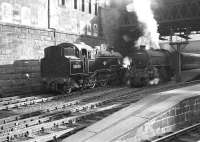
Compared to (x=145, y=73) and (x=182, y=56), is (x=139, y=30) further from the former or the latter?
(x=145, y=73)

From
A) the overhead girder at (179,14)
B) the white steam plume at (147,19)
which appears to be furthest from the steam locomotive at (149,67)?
the white steam plume at (147,19)

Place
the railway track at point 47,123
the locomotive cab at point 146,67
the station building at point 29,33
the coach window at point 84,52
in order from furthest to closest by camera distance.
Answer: the locomotive cab at point 146,67 < the station building at point 29,33 < the coach window at point 84,52 < the railway track at point 47,123

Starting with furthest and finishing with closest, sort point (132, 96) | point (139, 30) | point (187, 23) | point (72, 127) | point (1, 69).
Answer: point (139, 30) < point (187, 23) < point (1, 69) < point (132, 96) < point (72, 127)

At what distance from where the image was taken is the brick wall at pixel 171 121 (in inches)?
291

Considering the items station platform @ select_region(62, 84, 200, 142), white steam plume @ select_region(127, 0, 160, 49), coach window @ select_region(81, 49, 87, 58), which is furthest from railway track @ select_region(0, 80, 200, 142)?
white steam plume @ select_region(127, 0, 160, 49)

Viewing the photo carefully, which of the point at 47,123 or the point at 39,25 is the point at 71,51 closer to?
the point at 39,25

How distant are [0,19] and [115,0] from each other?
1585 cm

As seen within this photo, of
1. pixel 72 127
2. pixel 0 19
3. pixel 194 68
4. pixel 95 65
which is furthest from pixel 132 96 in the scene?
pixel 194 68

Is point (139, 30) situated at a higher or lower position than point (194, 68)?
higher

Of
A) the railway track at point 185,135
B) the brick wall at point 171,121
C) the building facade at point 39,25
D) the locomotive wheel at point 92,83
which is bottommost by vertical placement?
the railway track at point 185,135

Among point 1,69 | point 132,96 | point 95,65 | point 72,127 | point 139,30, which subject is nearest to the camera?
point 72,127

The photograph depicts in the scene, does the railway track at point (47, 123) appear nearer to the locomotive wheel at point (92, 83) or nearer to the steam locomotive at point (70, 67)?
the steam locomotive at point (70, 67)

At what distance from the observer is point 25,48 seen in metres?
20.1

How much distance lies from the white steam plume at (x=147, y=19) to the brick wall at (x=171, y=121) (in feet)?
60.3
